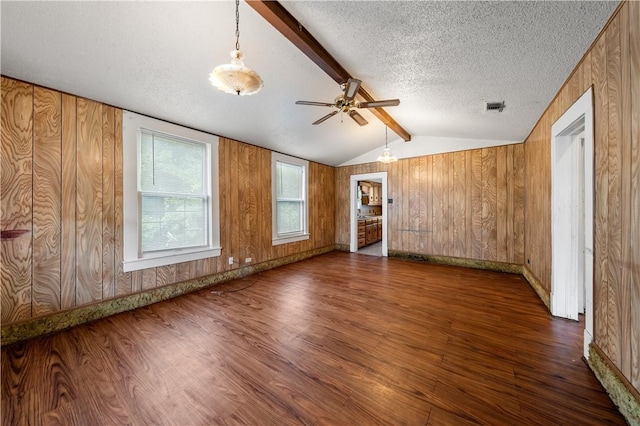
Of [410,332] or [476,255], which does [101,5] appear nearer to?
[410,332]

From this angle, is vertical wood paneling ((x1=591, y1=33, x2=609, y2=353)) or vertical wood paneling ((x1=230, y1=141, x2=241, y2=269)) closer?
vertical wood paneling ((x1=591, y1=33, x2=609, y2=353))

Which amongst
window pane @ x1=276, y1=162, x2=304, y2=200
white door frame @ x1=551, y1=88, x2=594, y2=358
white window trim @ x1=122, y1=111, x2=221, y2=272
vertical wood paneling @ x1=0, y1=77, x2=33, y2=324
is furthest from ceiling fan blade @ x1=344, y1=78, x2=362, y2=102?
vertical wood paneling @ x1=0, y1=77, x2=33, y2=324

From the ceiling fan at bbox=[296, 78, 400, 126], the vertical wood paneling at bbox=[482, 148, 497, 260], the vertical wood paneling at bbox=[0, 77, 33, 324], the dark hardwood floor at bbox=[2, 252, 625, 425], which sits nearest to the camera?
the dark hardwood floor at bbox=[2, 252, 625, 425]

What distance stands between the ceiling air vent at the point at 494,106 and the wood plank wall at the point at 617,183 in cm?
82

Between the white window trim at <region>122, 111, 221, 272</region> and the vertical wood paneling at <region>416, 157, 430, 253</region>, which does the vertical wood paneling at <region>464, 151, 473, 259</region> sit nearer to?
the vertical wood paneling at <region>416, 157, 430, 253</region>

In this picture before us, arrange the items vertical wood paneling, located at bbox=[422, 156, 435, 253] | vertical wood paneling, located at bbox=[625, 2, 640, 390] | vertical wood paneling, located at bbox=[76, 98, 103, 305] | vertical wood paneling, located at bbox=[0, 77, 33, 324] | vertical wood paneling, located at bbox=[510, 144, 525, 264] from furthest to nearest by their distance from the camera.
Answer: vertical wood paneling, located at bbox=[422, 156, 435, 253] < vertical wood paneling, located at bbox=[510, 144, 525, 264] < vertical wood paneling, located at bbox=[76, 98, 103, 305] < vertical wood paneling, located at bbox=[0, 77, 33, 324] < vertical wood paneling, located at bbox=[625, 2, 640, 390]

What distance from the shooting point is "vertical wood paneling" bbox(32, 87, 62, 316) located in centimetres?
205

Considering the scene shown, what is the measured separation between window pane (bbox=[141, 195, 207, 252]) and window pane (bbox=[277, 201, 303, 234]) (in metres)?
1.62

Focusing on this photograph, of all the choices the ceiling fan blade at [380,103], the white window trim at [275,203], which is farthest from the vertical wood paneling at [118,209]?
the ceiling fan blade at [380,103]

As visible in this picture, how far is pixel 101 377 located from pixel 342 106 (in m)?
3.10

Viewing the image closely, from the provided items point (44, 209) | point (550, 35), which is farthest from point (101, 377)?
point (550, 35)

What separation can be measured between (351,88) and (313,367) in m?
2.39

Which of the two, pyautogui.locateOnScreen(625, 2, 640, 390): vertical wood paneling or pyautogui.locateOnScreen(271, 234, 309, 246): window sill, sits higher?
pyautogui.locateOnScreen(625, 2, 640, 390): vertical wood paneling

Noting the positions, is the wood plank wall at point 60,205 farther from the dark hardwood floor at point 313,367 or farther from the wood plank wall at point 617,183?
the wood plank wall at point 617,183
